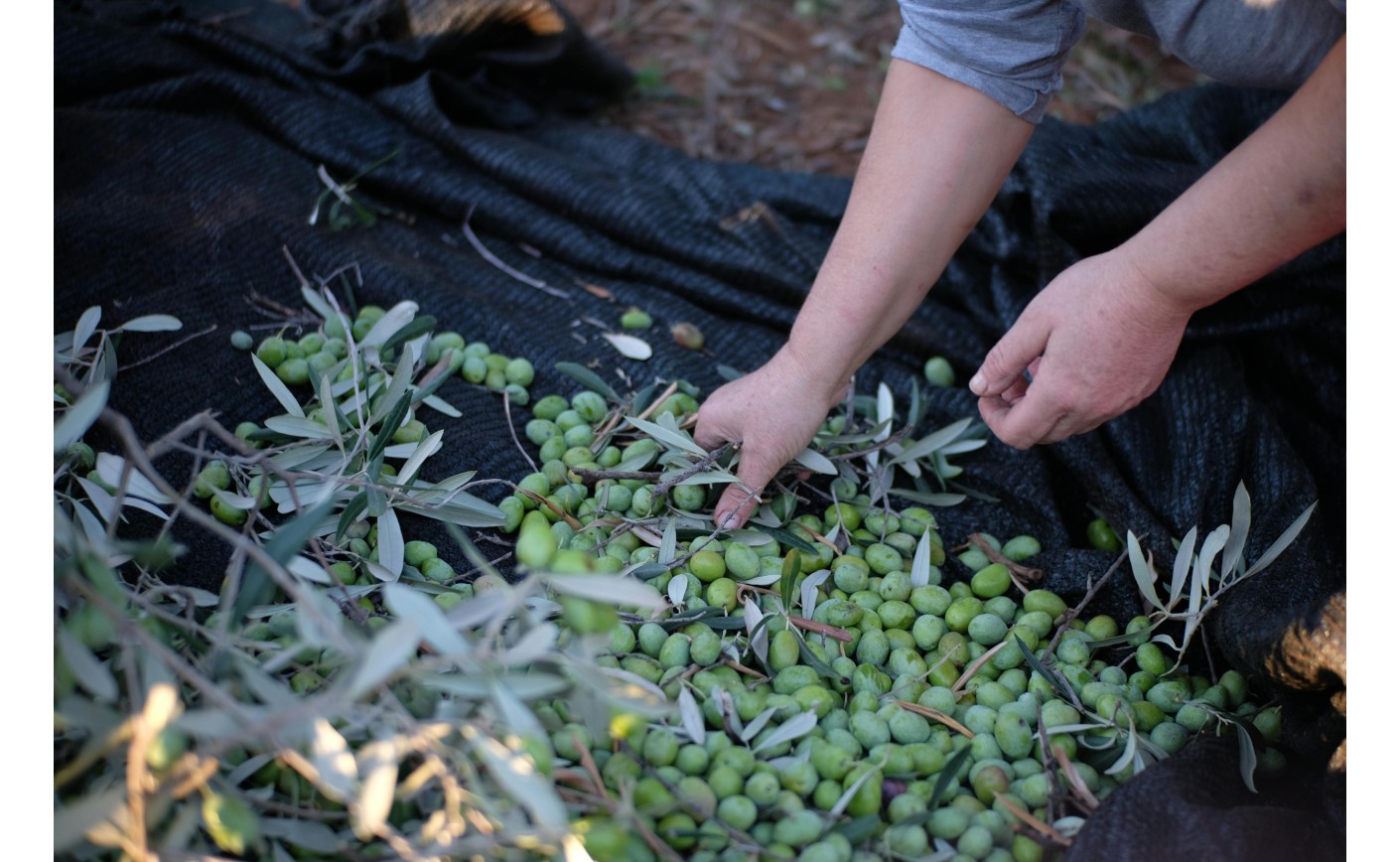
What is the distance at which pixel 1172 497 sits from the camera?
1.44 m

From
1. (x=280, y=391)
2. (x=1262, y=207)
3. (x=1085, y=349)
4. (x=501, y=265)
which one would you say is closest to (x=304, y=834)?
(x=280, y=391)

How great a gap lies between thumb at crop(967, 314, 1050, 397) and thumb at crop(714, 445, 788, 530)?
0.86 feet

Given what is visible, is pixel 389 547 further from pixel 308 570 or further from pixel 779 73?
pixel 779 73

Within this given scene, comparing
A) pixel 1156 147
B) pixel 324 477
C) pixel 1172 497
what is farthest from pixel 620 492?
pixel 1156 147

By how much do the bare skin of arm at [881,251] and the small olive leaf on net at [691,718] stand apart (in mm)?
302

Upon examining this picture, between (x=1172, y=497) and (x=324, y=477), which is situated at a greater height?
(x=1172, y=497)

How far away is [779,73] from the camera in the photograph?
284 centimetres

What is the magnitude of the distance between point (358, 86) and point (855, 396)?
1190 mm

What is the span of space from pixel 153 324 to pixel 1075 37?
48.7 inches

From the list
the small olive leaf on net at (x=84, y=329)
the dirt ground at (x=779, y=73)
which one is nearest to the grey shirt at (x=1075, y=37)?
the small olive leaf on net at (x=84, y=329)

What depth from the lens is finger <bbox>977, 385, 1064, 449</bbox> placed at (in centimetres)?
121

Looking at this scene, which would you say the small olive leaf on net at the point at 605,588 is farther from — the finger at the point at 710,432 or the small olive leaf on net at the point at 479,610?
the finger at the point at 710,432

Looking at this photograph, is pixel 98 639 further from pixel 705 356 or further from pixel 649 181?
pixel 649 181

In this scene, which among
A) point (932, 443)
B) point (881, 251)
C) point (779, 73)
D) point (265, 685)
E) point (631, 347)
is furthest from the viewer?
point (779, 73)
